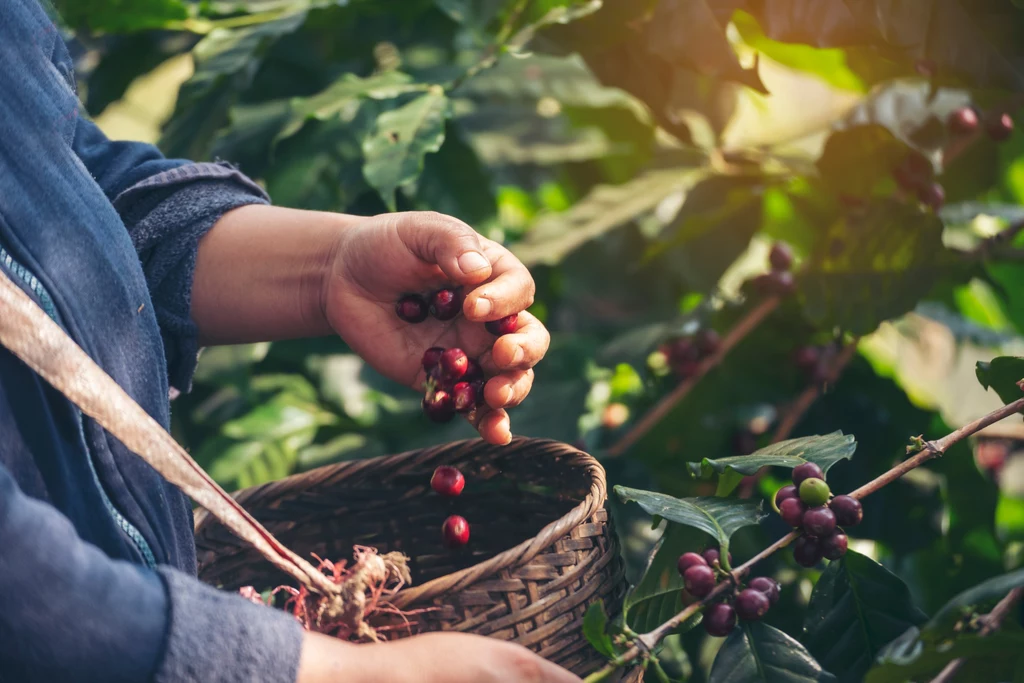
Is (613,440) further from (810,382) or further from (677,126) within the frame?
(677,126)

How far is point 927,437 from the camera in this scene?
124 centimetres

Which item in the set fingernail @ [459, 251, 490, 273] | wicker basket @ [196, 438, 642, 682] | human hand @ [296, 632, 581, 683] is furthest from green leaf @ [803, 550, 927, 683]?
fingernail @ [459, 251, 490, 273]

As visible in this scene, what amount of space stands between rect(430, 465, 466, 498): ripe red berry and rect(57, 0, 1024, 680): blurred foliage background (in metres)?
0.33

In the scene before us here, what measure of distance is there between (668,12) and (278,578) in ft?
2.60

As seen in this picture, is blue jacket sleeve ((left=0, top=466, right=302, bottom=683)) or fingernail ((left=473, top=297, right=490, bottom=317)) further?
fingernail ((left=473, top=297, right=490, bottom=317))

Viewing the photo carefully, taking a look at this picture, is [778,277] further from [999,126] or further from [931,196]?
[999,126]

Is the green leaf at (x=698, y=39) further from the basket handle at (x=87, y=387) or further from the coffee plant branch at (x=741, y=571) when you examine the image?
the basket handle at (x=87, y=387)

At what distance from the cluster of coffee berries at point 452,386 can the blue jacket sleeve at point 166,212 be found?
29 centimetres

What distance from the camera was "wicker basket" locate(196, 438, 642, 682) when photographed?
686 mm

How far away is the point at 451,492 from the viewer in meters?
0.86

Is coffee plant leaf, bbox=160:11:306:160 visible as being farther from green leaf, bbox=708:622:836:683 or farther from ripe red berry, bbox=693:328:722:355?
green leaf, bbox=708:622:836:683

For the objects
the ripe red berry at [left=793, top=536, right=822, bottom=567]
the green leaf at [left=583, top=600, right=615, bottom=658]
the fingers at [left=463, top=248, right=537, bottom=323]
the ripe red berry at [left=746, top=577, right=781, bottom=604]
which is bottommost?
the ripe red berry at [left=746, top=577, right=781, bottom=604]

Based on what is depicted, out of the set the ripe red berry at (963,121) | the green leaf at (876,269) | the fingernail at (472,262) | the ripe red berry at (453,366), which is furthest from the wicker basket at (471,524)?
the ripe red berry at (963,121)

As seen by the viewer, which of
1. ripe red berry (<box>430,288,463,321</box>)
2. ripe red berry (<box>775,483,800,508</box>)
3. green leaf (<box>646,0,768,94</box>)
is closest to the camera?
ripe red berry (<box>775,483,800,508</box>)
